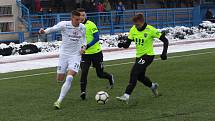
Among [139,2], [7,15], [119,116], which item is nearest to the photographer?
[119,116]

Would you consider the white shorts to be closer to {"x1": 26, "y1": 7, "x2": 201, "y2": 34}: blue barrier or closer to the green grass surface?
the green grass surface

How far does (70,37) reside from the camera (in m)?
11.0

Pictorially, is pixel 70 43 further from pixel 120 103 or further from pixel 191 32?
pixel 191 32

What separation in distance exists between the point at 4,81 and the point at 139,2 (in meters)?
27.6

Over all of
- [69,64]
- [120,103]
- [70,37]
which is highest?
[70,37]

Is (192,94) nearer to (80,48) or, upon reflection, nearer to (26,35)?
(80,48)

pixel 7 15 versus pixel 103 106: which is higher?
pixel 7 15

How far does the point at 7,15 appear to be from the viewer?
35750 millimetres

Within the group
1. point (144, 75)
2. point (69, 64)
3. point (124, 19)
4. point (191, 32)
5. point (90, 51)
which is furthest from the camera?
point (124, 19)

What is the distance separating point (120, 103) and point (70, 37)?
5.36 ft

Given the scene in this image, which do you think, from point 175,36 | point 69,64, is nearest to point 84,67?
point 69,64

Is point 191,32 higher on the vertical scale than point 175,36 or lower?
higher

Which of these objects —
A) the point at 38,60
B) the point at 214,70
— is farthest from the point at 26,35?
the point at 214,70

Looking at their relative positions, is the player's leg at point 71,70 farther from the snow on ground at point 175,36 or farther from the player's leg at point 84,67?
the snow on ground at point 175,36
